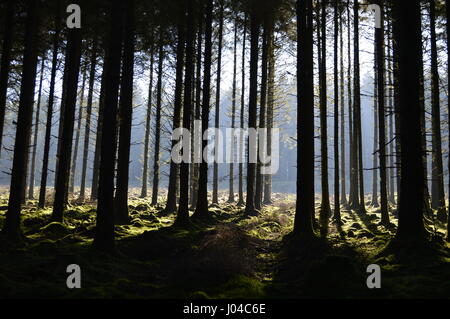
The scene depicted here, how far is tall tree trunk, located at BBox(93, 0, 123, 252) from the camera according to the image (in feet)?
26.1

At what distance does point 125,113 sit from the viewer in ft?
41.5

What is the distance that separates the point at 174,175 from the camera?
16.6m

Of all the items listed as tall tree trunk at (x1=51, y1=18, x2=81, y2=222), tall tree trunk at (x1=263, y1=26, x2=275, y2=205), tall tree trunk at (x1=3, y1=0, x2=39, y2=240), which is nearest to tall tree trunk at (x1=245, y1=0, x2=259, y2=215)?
tall tree trunk at (x1=263, y1=26, x2=275, y2=205)

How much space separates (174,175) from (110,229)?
8519 millimetres

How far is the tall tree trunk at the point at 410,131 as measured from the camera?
7762mm

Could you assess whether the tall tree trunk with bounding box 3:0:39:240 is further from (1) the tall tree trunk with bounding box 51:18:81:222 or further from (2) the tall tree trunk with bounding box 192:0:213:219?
(2) the tall tree trunk with bounding box 192:0:213:219

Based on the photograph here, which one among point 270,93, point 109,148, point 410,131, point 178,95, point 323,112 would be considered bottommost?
point 109,148

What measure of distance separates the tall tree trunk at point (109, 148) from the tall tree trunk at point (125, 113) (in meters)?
3.57

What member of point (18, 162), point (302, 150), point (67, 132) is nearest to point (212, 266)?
point (302, 150)

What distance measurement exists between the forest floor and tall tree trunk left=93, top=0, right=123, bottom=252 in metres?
0.48

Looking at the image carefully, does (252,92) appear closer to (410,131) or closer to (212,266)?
(410,131)

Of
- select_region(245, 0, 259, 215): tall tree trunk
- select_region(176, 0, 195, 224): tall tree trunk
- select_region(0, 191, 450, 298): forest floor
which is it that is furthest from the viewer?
select_region(245, 0, 259, 215): tall tree trunk

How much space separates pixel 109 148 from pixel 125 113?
196 inches
